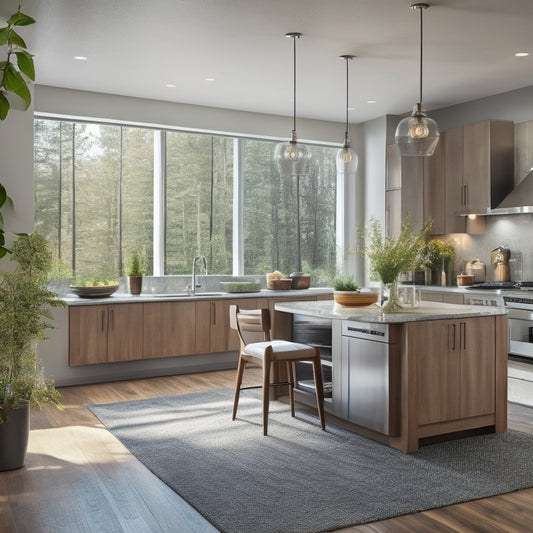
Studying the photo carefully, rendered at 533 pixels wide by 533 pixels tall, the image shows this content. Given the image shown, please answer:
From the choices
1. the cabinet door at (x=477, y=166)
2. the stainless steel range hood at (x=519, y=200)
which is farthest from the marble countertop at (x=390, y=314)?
the cabinet door at (x=477, y=166)

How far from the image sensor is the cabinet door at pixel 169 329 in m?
6.16

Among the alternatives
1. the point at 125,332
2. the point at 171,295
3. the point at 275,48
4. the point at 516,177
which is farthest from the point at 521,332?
the point at 125,332

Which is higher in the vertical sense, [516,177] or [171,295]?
[516,177]

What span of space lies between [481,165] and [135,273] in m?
3.58

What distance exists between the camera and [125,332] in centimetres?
603

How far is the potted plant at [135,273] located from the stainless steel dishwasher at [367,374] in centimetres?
286

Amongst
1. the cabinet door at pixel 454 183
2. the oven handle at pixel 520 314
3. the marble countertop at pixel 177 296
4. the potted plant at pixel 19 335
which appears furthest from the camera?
the cabinet door at pixel 454 183

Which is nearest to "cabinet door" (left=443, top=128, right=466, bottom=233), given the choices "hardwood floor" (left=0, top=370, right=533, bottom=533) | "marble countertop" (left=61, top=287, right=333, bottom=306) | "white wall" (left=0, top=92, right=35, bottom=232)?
"marble countertop" (left=61, top=287, right=333, bottom=306)

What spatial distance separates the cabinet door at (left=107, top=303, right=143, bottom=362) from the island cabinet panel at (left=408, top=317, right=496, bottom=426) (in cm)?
308

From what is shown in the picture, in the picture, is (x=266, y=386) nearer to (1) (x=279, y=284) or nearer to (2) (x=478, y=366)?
(2) (x=478, y=366)

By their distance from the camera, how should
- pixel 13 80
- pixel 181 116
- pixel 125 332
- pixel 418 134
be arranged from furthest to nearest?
pixel 181 116, pixel 125 332, pixel 418 134, pixel 13 80

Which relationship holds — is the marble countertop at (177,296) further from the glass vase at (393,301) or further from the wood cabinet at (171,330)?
the glass vase at (393,301)

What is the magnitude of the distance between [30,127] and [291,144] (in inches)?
72.9

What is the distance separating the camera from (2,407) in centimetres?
353
